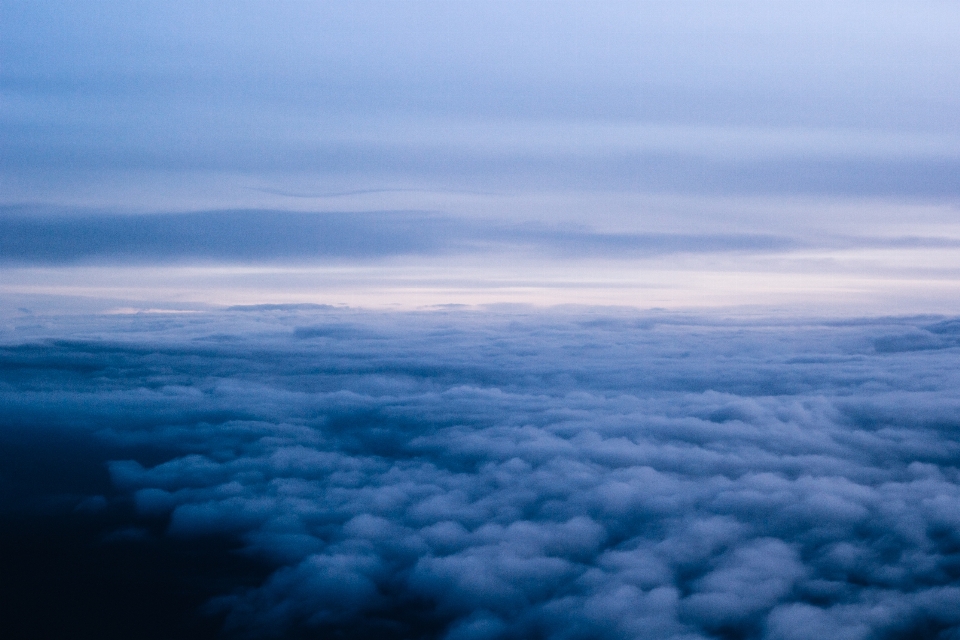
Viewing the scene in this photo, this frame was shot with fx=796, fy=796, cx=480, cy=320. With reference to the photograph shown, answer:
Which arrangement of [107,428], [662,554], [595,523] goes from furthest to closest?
[107,428], [595,523], [662,554]

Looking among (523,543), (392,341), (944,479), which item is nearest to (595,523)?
(523,543)

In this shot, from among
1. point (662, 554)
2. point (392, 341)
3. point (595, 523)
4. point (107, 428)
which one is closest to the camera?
point (662, 554)

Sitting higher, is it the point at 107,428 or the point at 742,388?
the point at 742,388

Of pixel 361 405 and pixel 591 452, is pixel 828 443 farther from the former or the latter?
pixel 361 405

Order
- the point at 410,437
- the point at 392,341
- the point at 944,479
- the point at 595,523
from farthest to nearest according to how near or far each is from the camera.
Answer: the point at 392,341 → the point at 410,437 → the point at 944,479 → the point at 595,523

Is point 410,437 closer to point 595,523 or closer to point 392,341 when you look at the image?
point 595,523

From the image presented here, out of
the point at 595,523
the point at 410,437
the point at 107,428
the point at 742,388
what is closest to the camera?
the point at 595,523

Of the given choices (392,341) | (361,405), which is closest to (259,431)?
(361,405)

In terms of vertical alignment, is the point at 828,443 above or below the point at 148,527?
above

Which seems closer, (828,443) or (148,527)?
(148,527)
